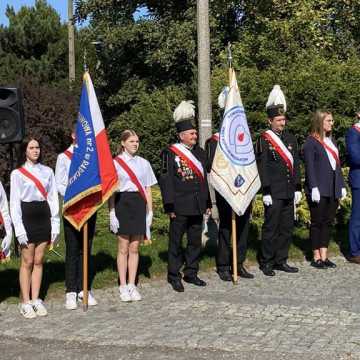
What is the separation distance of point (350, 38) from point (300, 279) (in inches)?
463

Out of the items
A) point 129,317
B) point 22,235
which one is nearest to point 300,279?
point 129,317

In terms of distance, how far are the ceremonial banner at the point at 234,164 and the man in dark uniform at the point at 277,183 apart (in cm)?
21

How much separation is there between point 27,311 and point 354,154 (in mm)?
4618

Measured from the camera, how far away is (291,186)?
8438mm

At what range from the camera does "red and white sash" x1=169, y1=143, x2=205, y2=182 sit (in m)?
7.84

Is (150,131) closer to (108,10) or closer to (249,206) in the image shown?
(249,206)

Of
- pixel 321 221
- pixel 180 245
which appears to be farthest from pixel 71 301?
pixel 321 221

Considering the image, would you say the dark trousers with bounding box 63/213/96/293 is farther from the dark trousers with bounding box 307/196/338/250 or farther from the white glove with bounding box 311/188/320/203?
the dark trousers with bounding box 307/196/338/250

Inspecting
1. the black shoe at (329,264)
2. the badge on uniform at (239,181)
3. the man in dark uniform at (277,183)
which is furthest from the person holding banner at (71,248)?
the black shoe at (329,264)

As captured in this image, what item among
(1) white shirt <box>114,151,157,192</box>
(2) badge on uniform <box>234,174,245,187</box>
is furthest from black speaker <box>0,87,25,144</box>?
(2) badge on uniform <box>234,174,245,187</box>

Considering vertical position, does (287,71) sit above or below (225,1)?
below

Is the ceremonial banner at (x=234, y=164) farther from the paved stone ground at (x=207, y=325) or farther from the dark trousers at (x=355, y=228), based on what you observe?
the dark trousers at (x=355, y=228)

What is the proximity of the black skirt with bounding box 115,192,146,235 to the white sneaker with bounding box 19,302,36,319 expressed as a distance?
121cm

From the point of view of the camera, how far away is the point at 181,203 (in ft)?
25.6
